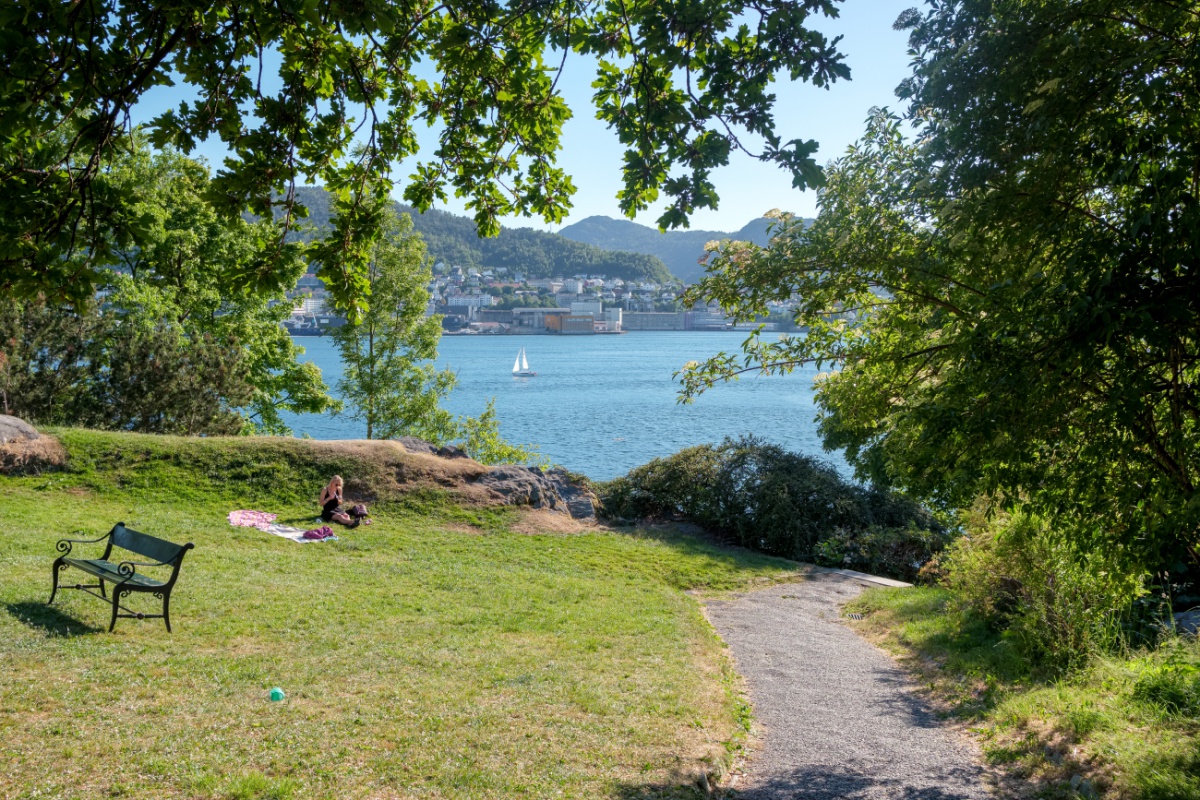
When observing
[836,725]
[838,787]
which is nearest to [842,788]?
[838,787]

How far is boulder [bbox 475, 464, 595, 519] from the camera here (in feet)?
61.7

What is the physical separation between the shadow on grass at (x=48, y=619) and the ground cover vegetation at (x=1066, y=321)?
761 cm

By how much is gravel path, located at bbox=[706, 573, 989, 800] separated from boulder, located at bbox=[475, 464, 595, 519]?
755cm

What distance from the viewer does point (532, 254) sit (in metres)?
134

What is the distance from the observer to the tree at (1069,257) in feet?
14.1

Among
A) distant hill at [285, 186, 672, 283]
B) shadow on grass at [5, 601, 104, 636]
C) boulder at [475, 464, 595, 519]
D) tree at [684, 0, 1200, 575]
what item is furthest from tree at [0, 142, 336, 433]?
distant hill at [285, 186, 672, 283]

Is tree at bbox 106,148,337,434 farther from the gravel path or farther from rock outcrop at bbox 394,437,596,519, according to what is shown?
the gravel path

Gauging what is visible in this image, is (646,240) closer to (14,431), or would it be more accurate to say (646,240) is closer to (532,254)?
(532,254)

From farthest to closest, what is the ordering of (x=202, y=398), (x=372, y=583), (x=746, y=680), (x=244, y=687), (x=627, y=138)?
(x=202, y=398) → (x=372, y=583) → (x=746, y=680) → (x=244, y=687) → (x=627, y=138)

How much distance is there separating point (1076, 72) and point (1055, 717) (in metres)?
5.12

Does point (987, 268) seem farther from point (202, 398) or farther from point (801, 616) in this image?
point (202, 398)

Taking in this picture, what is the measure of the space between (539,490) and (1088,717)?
13954 mm

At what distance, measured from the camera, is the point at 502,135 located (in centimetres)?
618

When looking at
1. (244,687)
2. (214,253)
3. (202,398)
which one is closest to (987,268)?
(244,687)
